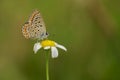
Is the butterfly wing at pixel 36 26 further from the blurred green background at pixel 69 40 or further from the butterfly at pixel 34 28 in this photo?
the blurred green background at pixel 69 40

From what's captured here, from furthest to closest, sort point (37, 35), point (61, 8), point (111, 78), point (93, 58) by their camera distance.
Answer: point (61, 8), point (93, 58), point (111, 78), point (37, 35)

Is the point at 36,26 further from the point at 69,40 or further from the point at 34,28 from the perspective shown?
the point at 69,40

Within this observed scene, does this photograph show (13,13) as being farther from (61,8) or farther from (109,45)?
(109,45)

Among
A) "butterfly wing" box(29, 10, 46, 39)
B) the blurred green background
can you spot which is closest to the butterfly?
"butterfly wing" box(29, 10, 46, 39)

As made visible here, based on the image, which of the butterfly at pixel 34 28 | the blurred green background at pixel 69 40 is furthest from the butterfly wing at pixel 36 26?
the blurred green background at pixel 69 40

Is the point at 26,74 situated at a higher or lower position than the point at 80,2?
lower

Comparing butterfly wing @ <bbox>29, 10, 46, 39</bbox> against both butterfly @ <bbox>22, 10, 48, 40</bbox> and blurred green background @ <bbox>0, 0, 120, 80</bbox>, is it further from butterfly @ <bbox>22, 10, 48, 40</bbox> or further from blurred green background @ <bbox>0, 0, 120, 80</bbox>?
blurred green background @ <bbox>0, 0, 120, 80</bbox>

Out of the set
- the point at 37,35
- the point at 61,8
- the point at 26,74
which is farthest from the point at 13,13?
the point at 37,35
